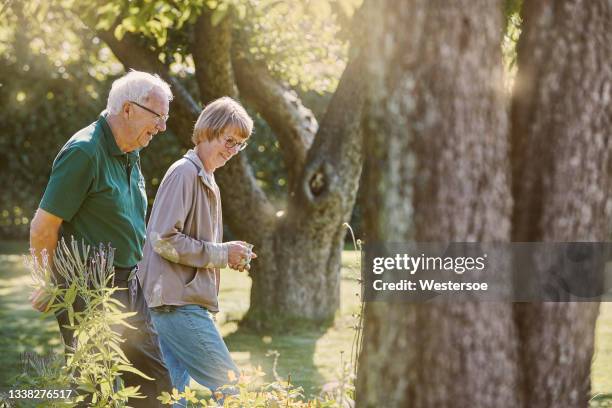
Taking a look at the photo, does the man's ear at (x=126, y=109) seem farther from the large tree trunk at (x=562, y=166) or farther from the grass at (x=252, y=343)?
the grass at (x=252, y=343)

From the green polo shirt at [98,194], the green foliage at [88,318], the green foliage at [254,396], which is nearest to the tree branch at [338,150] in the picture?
the green foliage at [254,396]

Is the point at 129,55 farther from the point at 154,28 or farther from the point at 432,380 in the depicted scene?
the point at 432,380

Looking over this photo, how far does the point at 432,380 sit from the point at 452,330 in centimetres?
20

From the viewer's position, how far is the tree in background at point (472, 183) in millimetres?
3625

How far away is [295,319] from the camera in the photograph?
11.3 metres

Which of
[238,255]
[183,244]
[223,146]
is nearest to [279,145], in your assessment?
[223,146]

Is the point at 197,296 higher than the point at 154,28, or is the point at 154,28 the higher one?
the point at 154,28

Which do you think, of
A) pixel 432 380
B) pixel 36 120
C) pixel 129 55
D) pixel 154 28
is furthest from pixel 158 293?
pixel 36 120

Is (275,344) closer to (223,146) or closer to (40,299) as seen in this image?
(223,146)

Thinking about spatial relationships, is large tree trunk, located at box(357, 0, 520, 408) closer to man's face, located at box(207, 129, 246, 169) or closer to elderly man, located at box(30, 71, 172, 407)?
man's face, located at box(207, 129, 246, 169)

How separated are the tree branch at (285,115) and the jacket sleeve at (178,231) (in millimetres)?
6684

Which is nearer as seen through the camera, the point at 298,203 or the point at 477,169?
the point at 477,169

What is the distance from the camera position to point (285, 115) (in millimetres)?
11625

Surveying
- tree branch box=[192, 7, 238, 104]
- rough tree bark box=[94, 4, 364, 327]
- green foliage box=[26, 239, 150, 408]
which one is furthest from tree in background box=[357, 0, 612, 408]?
tree branch box=[192, 7, 238, 104]
